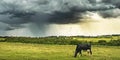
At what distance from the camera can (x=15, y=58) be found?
44719 mm

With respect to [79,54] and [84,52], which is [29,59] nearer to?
[79,54]

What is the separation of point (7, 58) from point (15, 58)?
1226 millimetres

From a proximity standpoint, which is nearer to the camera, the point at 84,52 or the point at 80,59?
the point at 80,59

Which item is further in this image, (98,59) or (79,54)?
(79,54)

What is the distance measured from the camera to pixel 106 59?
42.2m

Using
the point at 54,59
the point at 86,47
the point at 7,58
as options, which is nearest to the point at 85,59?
the point at 54,59

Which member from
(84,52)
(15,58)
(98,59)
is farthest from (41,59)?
(84,52)

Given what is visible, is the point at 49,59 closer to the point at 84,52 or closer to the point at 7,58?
the point at 7,58

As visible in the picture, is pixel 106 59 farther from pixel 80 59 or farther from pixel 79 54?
pixel 79 54

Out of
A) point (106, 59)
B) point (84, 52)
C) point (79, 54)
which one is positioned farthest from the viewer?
point (84, 52)

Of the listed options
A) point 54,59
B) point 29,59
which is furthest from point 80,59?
point 29,59

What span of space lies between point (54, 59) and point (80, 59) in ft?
12.7

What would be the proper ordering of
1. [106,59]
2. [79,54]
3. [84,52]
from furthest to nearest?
[84,52] → [79,54] → [106,59]

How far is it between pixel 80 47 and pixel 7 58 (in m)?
12.7
